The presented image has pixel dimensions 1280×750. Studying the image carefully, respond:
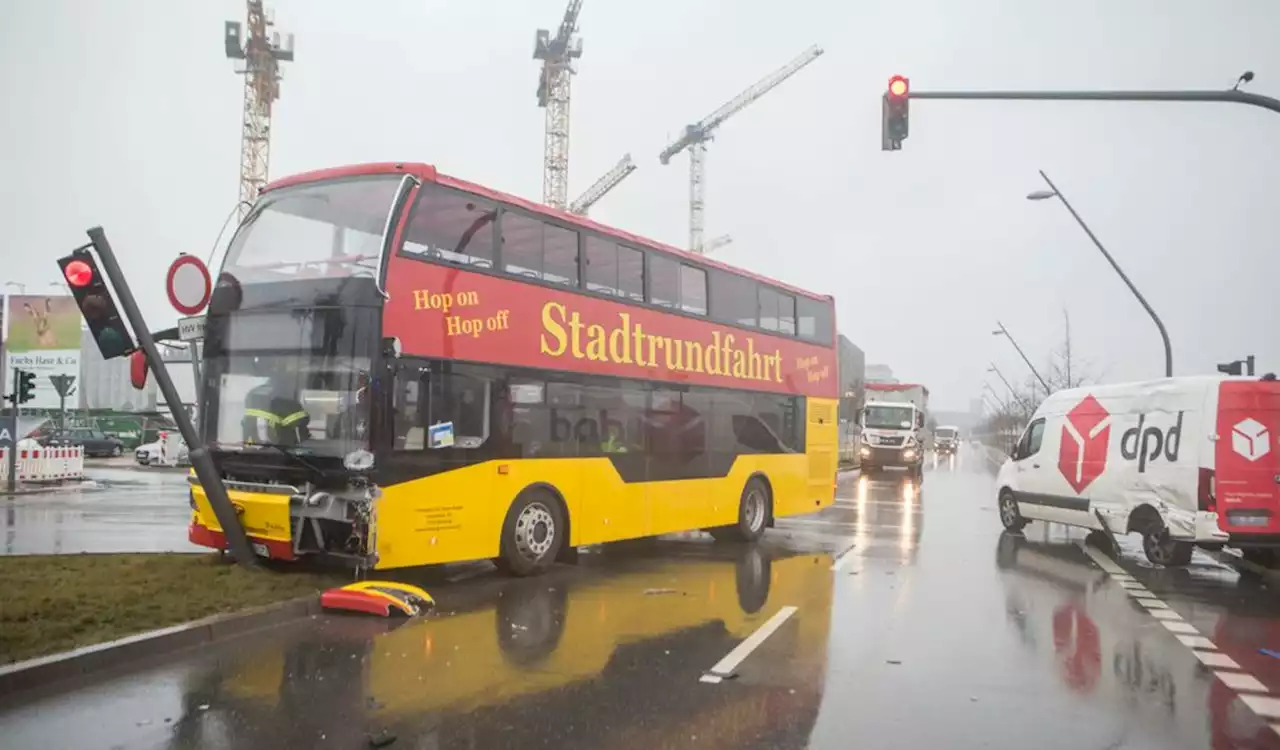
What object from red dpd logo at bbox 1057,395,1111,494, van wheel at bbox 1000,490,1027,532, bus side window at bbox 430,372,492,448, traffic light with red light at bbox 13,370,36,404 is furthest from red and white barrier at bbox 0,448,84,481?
red dpd logo at bbox 1057,395,1111,494

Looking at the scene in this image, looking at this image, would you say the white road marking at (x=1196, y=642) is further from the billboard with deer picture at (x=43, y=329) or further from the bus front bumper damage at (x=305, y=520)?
the billboard with deer picture at (x=43, y=329)

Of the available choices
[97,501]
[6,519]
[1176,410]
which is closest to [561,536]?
[1176,410]

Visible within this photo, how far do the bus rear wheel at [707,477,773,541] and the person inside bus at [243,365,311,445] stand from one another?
7817 mm

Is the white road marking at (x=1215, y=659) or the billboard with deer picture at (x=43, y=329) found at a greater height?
the billboard with deer picture at (x=43, y=329)

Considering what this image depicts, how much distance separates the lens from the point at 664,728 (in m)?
5.61

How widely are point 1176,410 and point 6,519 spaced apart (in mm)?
18950

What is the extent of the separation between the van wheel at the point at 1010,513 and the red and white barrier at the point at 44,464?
23297 millimetres

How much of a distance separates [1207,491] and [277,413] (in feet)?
36.8

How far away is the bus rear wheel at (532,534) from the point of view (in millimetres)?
10820

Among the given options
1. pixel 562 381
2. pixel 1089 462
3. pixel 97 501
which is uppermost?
pixel 562 381

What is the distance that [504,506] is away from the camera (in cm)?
1073

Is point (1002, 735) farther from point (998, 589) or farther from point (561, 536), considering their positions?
point (561, 536)

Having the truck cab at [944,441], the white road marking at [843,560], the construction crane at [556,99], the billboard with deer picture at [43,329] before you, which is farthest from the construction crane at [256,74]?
the white road marking at [843,560]

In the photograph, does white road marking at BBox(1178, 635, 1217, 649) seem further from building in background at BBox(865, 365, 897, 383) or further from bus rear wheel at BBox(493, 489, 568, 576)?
building in background at BBox(865, 365, 897, 383)
